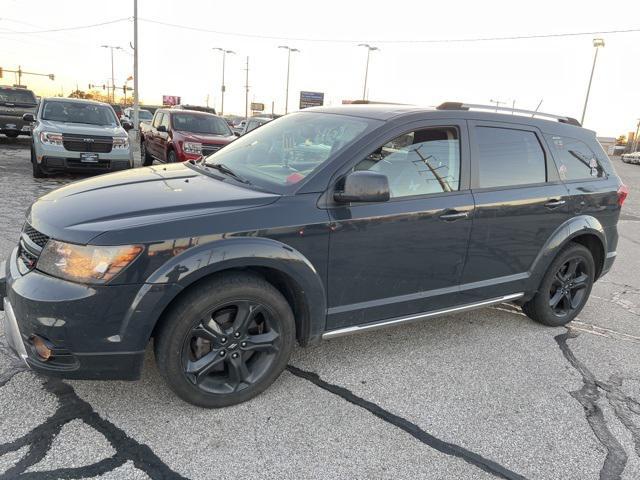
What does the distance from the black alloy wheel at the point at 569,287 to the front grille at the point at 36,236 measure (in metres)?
3.88

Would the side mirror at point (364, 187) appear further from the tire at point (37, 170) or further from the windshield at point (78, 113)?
the windshield at point (78, 113)

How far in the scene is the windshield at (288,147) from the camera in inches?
126

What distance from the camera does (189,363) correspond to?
2.75 meters

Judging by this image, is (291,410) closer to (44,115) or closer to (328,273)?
(328,273)

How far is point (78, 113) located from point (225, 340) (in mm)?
9651

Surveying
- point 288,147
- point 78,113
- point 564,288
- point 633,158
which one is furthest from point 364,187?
point 633,158

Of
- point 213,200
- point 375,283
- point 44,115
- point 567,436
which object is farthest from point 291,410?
point 44,115

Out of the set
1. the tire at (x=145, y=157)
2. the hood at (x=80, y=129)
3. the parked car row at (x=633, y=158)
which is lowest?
the parked car row at (x=633, y=158)

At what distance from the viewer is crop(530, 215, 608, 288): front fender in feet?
13.3

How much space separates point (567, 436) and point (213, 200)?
2.45 meters

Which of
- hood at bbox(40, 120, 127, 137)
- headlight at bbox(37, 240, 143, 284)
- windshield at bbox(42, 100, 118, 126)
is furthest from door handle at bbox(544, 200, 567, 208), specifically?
windshield at bbox(42, 100, 118, 126)

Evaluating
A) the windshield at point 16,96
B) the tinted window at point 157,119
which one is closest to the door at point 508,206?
the tinted window at point 157,119

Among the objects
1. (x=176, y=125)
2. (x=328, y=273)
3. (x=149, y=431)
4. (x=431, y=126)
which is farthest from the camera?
(x=176, y=125)

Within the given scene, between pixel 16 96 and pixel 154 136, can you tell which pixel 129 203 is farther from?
pixel 16 96
